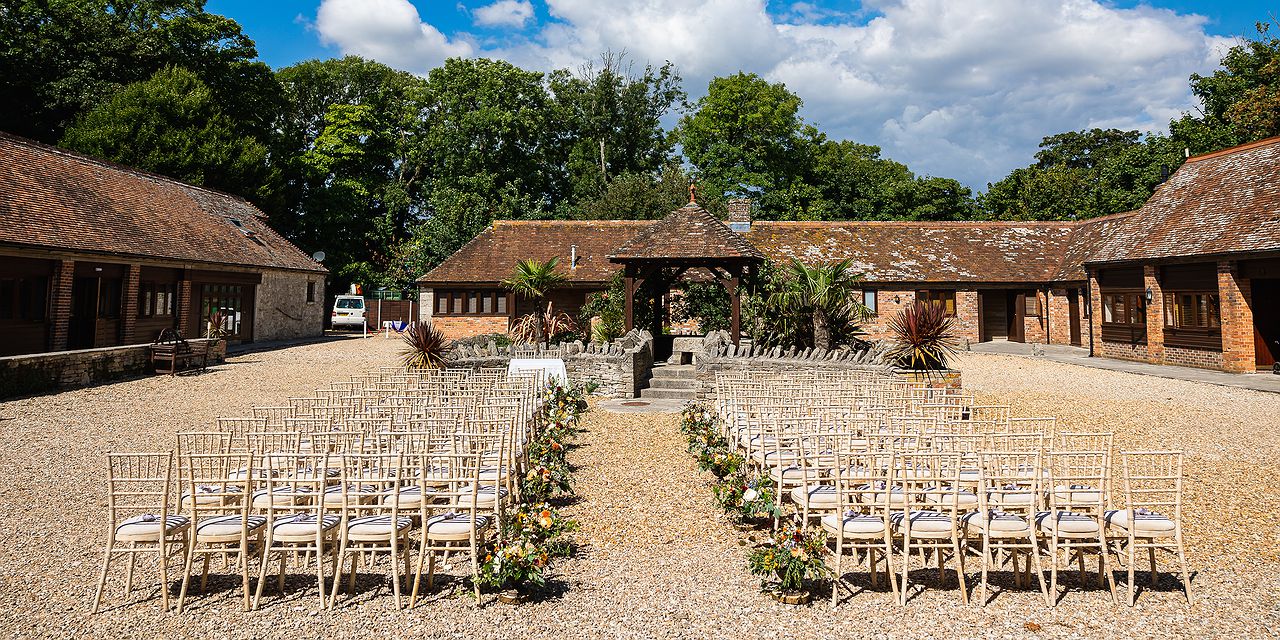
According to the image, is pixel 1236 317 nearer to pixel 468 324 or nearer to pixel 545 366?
pixel 545 366

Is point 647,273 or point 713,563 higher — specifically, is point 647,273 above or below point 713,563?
above

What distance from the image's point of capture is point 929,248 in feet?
98.4

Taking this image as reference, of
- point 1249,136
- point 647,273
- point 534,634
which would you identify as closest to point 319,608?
point 534,634

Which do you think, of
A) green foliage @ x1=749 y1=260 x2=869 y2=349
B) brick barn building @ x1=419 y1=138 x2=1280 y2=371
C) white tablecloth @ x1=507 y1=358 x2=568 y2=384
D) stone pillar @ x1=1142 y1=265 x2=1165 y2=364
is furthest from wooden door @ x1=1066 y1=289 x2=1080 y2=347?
white tablecloth @ x1=507 y1=358 x2=568 y2=384

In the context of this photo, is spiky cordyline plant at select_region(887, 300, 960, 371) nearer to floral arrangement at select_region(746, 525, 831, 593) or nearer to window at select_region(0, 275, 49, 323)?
floral arrangement at select_region(746, 525, 831, 593)

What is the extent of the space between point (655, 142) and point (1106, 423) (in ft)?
129

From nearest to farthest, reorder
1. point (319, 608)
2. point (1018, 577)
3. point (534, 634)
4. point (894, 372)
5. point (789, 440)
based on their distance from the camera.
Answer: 1. point (534, 634)
2. point (319, 608)
3. point (1018, 577)
4. point (789, 440)
5. point (894, 372)

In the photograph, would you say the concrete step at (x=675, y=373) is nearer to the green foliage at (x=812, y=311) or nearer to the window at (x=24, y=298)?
the green foliage at (x=812, y=311)

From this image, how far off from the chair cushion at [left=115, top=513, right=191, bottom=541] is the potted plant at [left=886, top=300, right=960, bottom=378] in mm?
→ 12172

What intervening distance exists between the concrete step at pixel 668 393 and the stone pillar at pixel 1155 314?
15.4 metres

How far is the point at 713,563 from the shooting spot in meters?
5.70

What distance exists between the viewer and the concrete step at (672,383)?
15820 millimetres

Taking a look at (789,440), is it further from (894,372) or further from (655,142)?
(655,142)

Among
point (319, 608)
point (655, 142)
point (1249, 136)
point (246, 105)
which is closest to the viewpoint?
point (319, 608)
